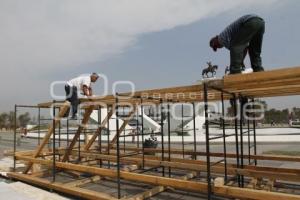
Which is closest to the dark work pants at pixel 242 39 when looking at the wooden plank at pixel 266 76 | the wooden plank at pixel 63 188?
the wooden plank at pixel 266 76

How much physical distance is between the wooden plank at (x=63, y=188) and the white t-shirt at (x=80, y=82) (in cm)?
267

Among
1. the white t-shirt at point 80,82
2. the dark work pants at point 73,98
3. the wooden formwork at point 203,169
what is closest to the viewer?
the wooden formwork at point 203,169

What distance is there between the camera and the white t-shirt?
9684 mm

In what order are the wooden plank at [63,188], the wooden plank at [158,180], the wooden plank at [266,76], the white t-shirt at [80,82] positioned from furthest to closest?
the white t-shirt at [80,82] → the wooden plank at [63,188] → the wooden plank at [158,180] → the wooden plank at [266,76]

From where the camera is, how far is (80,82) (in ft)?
32.2

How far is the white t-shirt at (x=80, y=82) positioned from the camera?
968cm

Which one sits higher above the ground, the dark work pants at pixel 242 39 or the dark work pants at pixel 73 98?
the dark work pants at pixel 242 39

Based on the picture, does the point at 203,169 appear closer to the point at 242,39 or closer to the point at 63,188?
the point at 242,39

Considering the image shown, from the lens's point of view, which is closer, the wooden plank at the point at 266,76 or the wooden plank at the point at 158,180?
the wooden plank at the point at 266,76

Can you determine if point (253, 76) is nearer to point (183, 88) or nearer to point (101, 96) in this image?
point (183, 88)

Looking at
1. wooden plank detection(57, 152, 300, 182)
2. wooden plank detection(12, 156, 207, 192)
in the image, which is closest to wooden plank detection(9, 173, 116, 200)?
wooden plank detection(12, 156, 207, 192)

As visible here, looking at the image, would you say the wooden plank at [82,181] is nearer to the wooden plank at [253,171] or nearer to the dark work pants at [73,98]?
Answer: the wooden plank at [253,171]

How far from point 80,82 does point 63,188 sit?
2.98 m

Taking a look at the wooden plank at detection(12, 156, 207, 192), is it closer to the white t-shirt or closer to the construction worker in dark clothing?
the construction worker in dark clothing
